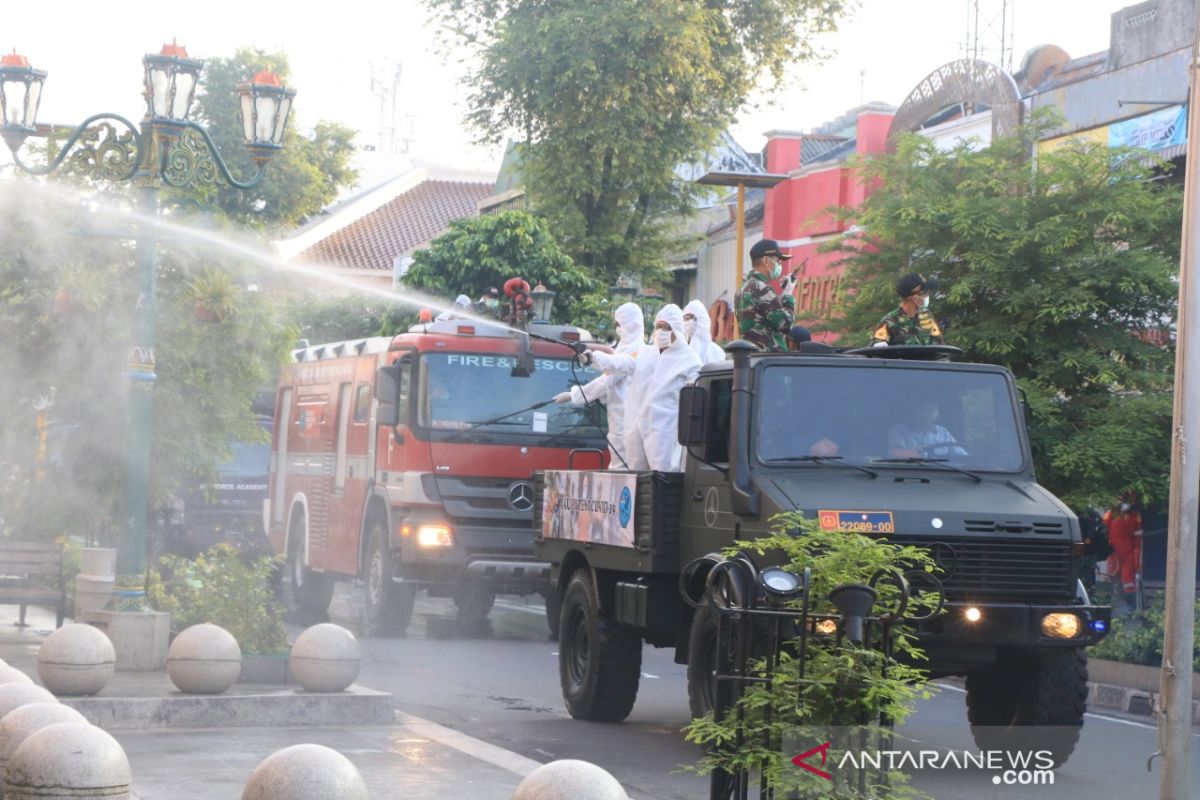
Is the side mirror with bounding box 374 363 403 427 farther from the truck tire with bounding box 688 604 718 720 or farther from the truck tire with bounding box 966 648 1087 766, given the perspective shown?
the truck tire with bounding box 966 648 1087 766

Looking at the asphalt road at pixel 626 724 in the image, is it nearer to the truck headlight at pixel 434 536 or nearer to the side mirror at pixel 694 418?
the truck headlight at pixel 434 536

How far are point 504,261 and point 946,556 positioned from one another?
2226cm

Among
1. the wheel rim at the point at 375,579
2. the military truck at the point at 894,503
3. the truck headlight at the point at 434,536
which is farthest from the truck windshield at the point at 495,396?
the military truck at the point at 894,503

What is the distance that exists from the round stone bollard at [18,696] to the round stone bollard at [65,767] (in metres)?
1.16

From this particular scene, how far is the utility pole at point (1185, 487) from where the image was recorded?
8.90 m

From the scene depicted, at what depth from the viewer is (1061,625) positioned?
9539 mm

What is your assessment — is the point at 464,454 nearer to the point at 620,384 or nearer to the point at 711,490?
the point at 620,384

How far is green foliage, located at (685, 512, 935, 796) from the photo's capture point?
5.73m

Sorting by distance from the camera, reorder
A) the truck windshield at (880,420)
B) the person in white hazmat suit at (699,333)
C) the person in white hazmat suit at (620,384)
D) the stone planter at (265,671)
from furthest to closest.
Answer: the person in white hazmat suit at (620,384)
the person in white hazmat suit at (699,333)
the stone planter at (265,671)
the truck windshield at (880,420)

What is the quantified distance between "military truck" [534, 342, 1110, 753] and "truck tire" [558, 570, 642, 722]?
0.24 m

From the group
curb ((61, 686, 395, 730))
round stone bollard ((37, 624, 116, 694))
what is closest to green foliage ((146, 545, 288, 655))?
curb ((61, 686, 395, 730))

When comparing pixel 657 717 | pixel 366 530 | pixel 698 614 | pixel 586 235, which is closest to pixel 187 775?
pixel 698 614

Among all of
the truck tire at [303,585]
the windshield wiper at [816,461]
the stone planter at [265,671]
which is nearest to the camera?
the windshield wiper at [816,461]

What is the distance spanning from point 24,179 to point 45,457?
116 inches
